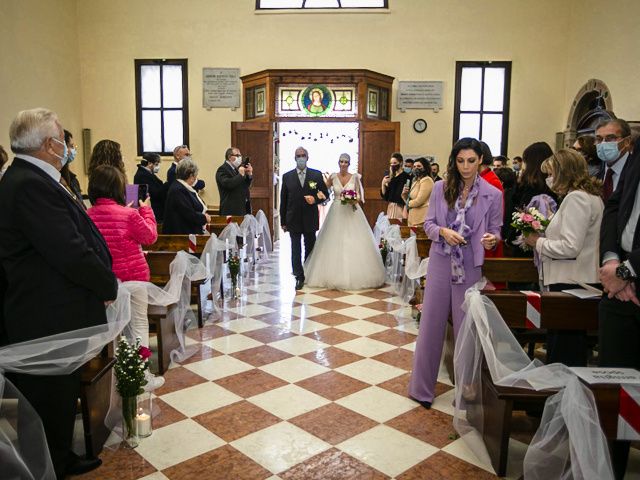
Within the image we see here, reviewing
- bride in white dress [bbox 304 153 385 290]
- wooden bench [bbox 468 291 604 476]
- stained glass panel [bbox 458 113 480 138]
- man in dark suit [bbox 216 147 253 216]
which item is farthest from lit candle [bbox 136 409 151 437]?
stained glass panel [bbox 458 113 480 138]

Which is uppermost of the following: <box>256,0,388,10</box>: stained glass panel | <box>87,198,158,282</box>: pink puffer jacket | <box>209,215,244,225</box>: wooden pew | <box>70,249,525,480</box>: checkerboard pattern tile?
<box>256,0,388,10</box>: stained glass panel

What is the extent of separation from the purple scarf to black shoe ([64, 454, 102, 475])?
2.19 meters

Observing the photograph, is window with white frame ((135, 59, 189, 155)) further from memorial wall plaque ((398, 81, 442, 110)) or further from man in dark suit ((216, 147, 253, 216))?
memorial wall plaque ((398, 81, 442, 110))

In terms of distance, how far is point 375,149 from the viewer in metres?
10.5

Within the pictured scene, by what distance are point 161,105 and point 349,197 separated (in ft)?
20.9

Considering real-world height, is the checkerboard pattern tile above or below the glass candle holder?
below

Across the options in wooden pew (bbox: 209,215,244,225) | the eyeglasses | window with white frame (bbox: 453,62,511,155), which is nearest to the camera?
the eyeglasses

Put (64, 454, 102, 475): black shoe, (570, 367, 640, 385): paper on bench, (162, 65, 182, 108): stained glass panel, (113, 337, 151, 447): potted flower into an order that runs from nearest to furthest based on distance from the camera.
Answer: (570, 367, 640, 385): paper on bench < (64, 454, 102, 475): black shoe < (113, 337, 151, 447): potted flower < (162, 65, 182, 108): stained glass panel

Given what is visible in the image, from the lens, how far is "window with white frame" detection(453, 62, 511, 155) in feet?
36.4

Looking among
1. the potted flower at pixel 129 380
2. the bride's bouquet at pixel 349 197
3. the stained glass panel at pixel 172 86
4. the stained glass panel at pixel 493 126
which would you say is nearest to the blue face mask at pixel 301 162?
the bride's bouquet at pixel 349 197

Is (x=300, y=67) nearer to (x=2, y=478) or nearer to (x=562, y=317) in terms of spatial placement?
(x=562, y=317)

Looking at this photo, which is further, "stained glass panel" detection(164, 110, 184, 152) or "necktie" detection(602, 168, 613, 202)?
"stained glass panel" detection(164, 110, 184, 152)

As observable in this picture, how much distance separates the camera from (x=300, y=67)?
11.2m

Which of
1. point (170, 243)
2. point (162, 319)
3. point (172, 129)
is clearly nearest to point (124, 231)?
point (162, 319)
